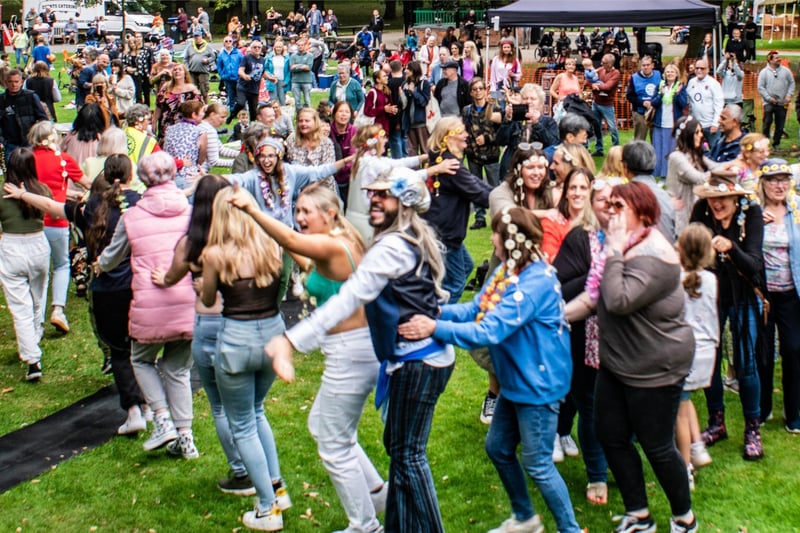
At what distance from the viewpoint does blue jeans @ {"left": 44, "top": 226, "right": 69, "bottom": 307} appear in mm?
8633

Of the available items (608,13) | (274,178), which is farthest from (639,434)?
(608,13)

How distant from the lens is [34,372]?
7859mm

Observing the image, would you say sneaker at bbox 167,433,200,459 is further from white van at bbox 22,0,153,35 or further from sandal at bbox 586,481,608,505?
white van at bbox 22,0,153,35

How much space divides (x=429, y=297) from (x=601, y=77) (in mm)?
14294

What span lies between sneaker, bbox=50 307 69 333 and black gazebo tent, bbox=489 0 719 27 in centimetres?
1263

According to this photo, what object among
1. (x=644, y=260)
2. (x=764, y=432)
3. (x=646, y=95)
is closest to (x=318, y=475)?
(x=644, y=260)

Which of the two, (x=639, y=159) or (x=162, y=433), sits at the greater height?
(x=639, y=159)

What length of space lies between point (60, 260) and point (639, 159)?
17.7 feet

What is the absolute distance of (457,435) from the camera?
21.6ft

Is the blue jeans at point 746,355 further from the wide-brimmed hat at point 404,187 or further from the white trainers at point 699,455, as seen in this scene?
the wide-brimmed hat at point 404,187

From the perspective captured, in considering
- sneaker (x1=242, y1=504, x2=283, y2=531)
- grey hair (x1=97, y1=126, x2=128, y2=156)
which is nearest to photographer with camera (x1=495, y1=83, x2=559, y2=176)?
grey hair (x1=97, y1=126, x2=128, y2=156)

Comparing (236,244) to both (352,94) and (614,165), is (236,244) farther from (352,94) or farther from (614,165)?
(352,94)

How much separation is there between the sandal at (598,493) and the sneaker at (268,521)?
1809 millimetres

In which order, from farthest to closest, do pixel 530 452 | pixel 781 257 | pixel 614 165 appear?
pixel 614 165, pixel 781 257, pixel 530 452
